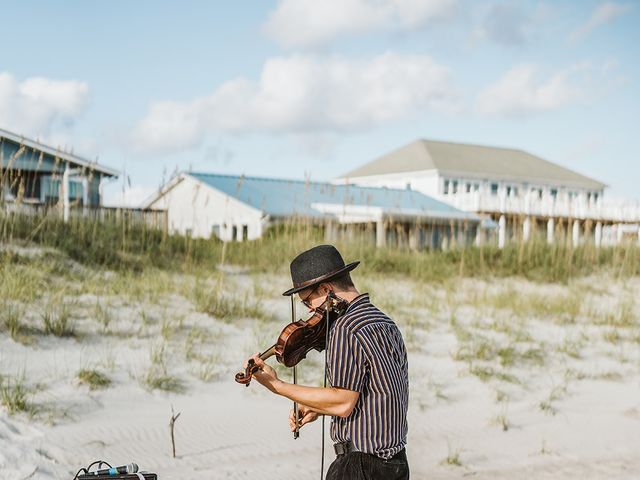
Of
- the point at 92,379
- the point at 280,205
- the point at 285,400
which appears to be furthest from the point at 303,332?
the point at 280,205

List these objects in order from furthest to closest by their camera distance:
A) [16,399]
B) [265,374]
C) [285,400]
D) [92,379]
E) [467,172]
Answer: [467,172] → [285,400] → [92,379] → [16,399] → [265,374]

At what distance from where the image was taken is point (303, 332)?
138 inches

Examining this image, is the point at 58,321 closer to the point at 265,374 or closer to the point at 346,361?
the point at 265,374

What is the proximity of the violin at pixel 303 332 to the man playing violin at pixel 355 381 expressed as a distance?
3cm

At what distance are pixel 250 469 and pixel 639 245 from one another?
13.4 meters

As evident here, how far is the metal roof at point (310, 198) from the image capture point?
1152 inches

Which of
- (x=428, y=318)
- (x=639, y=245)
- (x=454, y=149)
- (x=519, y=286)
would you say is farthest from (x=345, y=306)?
(x=454, y=149)

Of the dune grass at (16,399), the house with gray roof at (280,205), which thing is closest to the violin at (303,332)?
the dune grass at (16,399)

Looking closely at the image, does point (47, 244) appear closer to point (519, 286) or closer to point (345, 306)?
point (519, 286)

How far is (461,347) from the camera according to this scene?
34.7 ft

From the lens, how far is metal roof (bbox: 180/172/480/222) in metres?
29.3

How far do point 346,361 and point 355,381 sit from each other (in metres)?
0.10

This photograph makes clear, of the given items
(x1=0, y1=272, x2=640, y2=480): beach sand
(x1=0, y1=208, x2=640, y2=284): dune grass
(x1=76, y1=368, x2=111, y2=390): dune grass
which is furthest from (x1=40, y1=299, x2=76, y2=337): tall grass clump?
(x1=76, y1=368, x2=111, y2=390): dune grass

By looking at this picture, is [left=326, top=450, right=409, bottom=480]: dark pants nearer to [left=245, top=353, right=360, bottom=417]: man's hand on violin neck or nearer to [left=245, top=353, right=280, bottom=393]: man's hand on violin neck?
[left=245, top=353, right=360, bottom=417]: man's hand on violin neck
